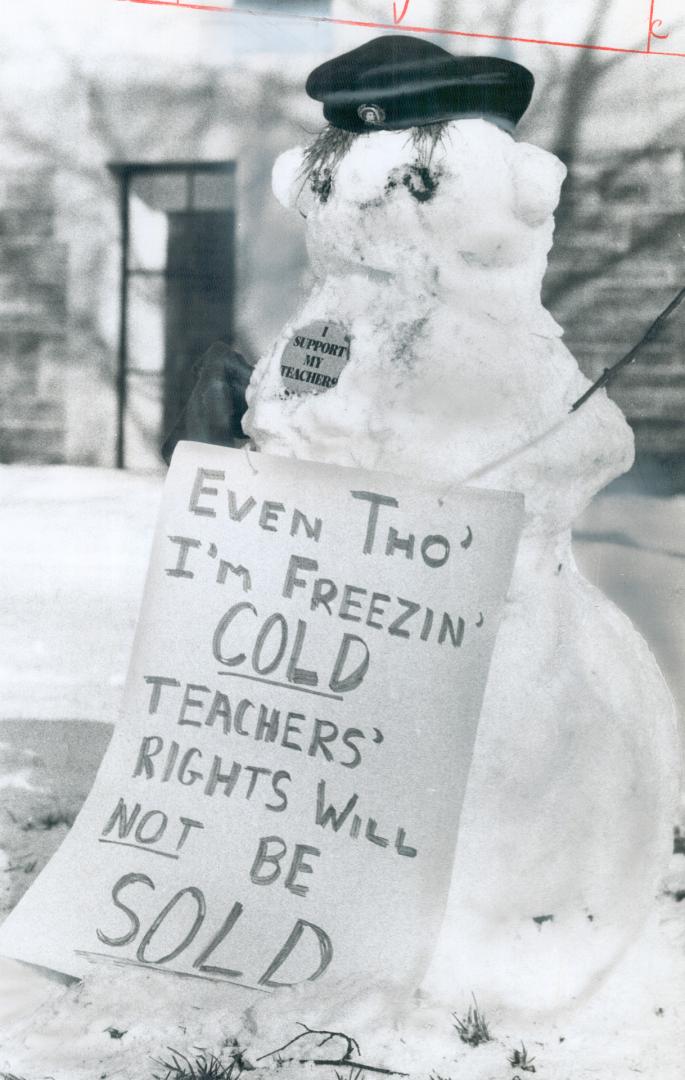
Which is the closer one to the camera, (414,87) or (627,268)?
(414,87)

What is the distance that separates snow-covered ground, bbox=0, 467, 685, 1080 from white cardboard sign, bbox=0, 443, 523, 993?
62 mm

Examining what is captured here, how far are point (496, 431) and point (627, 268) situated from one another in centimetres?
37

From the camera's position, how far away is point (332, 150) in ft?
5.46

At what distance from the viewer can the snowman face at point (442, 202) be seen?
1.59m

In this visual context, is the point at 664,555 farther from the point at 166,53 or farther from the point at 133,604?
the point at 166,53

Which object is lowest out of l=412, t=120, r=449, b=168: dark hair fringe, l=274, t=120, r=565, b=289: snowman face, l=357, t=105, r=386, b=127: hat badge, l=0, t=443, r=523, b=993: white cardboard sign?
l=0, t=443, r=523, b=993: white cardboard sign

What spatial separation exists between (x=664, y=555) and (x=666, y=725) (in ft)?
0.83

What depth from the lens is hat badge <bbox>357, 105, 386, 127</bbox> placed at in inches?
64.1

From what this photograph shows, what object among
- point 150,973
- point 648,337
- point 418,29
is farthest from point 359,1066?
point 418,29

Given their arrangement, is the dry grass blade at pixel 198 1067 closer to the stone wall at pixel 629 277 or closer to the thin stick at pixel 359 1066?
the thin stick at pixel 359 1066

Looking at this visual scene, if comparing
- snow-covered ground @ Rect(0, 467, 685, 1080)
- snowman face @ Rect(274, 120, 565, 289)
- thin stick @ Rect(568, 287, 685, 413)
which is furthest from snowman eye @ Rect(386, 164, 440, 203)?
snow-covered ground @ Rect(0, 467, 685, 1080)

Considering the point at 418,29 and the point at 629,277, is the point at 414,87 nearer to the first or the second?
the point at 418,29

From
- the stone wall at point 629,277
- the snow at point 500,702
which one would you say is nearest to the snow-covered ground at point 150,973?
the snow at point 500,702

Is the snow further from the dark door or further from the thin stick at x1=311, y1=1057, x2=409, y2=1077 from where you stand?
the dark door
